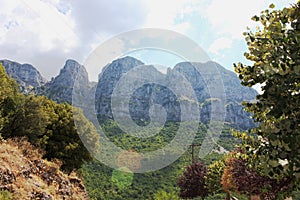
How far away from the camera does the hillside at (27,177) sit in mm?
10516

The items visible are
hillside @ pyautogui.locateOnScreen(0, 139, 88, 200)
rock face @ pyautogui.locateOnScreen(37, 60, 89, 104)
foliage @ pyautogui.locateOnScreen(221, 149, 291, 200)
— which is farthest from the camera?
rock face @ pyautogui.locateOnScreen(37, 60, 89, 104)

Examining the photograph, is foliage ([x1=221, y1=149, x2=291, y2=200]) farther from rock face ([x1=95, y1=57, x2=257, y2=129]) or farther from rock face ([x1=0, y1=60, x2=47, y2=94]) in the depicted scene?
rock face ([x1=0, y1=60, x2=47, y2=94])

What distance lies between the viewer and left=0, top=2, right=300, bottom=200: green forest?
9.05 feet

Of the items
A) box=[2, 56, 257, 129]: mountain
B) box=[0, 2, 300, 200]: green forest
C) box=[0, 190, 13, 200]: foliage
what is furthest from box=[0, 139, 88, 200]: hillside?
box=[2, 56, 257, 129]: mountain

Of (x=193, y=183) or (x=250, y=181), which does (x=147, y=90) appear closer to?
(x=193, y=183)

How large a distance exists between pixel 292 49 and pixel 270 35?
0.28 metres

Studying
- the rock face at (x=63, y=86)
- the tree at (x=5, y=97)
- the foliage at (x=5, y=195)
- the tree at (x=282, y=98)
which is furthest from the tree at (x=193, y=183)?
the rock face at (x=63, y=86)

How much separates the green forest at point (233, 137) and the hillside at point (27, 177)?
30.3 inches

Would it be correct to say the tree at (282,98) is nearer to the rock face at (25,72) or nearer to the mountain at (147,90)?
the mountain at (147,90)

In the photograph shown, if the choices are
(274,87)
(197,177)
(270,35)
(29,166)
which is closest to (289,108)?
(274,87)

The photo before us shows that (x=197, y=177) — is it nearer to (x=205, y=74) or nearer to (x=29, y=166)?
(x=205, y=74)

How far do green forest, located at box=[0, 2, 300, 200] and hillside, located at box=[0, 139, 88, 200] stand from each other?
→ 771 millimetres

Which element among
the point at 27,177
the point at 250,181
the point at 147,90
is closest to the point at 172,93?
the point at 147,90

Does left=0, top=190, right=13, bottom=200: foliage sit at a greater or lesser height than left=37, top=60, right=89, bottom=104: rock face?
lesser
